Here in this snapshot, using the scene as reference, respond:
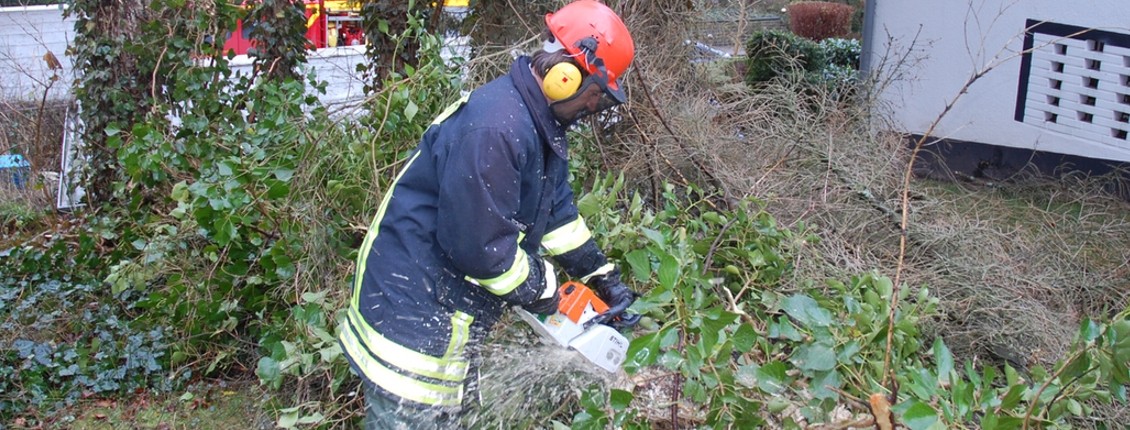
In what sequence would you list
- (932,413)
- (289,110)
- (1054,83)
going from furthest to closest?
(1054,83), (289,110), (932,413)

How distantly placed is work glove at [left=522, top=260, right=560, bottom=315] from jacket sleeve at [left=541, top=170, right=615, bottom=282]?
11.6 inches

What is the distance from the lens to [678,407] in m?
2.80

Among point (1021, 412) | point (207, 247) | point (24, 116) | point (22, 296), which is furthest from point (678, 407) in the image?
point (24, 116)

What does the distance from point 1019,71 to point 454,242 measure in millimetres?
5480

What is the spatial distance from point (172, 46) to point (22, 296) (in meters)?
1.57

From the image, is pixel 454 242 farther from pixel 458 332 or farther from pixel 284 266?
pixel 284 266

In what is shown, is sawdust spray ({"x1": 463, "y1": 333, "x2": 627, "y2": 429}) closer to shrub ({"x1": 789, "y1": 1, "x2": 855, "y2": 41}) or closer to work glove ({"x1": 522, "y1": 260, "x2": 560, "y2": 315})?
work glove ({"x1": 522, "y1": 260, "x2": 560, "y2": 315})

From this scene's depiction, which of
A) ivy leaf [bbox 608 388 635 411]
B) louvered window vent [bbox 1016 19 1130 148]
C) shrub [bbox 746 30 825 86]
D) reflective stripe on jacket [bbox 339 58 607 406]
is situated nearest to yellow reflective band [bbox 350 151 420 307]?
reflective stripe on jacket [bbox 339 58 607 406]

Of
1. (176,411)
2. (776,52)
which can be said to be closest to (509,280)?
(176,411)

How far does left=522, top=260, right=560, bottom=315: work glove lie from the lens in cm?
253

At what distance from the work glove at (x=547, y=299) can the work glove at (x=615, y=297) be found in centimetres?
23

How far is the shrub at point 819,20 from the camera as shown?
14.1 m

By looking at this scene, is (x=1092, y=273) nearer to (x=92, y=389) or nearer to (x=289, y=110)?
(x=289, y=110)

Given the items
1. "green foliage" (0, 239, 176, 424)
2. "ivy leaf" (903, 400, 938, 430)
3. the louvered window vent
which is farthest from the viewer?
the louvered window vent
